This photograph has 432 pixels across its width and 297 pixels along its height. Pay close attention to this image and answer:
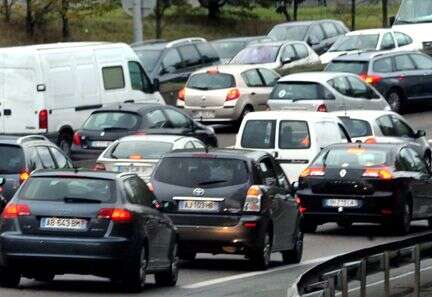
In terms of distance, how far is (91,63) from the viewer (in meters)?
35.5

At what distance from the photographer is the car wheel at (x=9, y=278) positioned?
58.0 ft

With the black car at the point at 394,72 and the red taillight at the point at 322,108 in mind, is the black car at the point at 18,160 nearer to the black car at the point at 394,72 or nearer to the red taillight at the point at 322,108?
the red taillight at the point at 322,108

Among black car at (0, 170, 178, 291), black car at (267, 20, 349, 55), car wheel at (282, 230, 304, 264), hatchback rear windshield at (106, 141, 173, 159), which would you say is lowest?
black car at (267, 20, 349, 55)

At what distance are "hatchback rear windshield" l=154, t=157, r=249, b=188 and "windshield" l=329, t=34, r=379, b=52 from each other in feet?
92.2

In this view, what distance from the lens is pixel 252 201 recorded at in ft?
66.9

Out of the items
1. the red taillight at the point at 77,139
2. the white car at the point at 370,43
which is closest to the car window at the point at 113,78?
the red taillight at the point at 77,139

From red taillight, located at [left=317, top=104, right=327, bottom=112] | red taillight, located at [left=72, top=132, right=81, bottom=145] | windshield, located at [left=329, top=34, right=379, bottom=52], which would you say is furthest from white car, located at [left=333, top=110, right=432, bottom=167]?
windshield, located at [left=329, top=34, right=379, bottom=52]

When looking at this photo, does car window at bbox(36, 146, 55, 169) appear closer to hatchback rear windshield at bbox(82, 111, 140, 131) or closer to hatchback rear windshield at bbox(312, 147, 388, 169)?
hatchback rear windshield at bbox(312, 147, 388, 169)

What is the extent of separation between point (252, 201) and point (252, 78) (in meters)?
21.4

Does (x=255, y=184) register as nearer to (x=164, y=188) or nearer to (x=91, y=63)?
(x=164, y=188)

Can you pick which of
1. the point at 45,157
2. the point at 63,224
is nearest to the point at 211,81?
the point at 45,157

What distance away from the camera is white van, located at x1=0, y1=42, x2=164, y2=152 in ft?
111

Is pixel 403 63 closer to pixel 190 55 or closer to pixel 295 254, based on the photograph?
pixel 190 55

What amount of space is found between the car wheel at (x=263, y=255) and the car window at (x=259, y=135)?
27.8 ft
